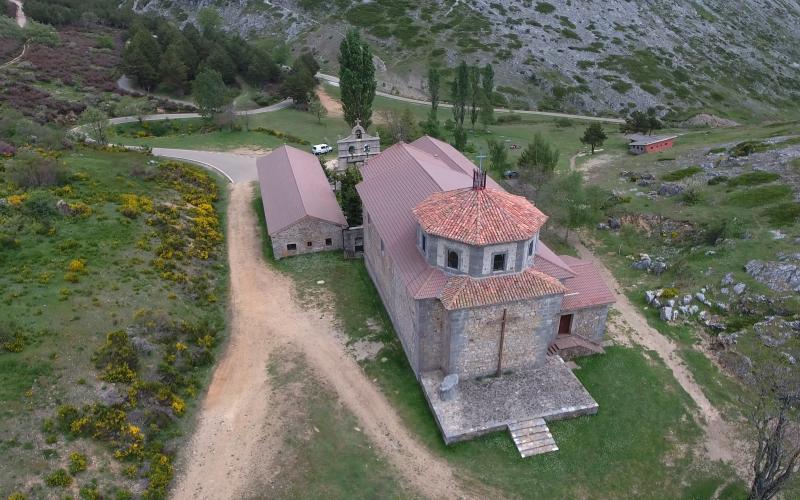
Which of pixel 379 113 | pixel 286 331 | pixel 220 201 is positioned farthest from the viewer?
pixel 379 113

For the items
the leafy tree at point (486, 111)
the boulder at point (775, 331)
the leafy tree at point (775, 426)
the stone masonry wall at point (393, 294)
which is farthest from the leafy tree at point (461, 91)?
the leafy tree at point (775, 426)

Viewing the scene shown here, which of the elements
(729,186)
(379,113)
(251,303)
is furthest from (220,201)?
(729,186)

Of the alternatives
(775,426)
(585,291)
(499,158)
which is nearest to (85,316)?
(585,291)

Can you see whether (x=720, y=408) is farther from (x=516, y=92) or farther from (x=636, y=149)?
(x=516, y=92)

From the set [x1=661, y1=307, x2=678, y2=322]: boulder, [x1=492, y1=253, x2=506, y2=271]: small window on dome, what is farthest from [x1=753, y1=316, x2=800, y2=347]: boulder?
[x1=492, y1=253, x2=506, y2=271]: small window on dome

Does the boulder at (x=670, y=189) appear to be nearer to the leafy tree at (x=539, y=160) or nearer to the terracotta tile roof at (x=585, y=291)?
the leafy tree at (x=539, y=160)
